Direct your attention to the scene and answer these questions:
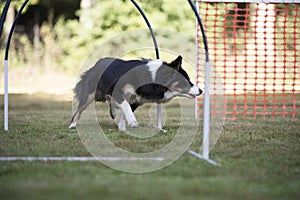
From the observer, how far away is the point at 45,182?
12.5 ft

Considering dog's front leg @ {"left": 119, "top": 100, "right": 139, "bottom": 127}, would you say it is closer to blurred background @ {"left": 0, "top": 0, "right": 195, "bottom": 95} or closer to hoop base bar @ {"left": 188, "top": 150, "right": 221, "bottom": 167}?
hoop base bar @ {"left": 188, "top": 150, "right": 221, "bottom": 167}

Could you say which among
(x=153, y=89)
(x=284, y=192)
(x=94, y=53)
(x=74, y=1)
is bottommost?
(x=284, y=192)

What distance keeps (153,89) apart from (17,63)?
13.1 m

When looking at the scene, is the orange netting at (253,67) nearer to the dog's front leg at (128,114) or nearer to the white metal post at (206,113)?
the dog's front leg at (128,114)

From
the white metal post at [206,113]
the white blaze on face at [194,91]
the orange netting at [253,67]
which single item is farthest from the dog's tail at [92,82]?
the white metal post at [206,113]

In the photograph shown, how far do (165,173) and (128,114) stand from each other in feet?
8.00

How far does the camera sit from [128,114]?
262 inches

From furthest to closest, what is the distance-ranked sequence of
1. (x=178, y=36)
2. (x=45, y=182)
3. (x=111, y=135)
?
(x=178, y=36), (x=111, y=135), (x=45, y=182)

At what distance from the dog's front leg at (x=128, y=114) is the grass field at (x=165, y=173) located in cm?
23

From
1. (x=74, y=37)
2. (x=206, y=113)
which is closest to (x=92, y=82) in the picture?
(x=206, y=113)

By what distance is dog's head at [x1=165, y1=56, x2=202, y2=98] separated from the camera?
6.93 metres

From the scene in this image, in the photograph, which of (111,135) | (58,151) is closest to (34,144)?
(58,151)

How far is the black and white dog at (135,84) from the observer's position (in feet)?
22.6

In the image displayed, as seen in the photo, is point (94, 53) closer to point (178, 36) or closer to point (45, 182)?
point (178, 36)
